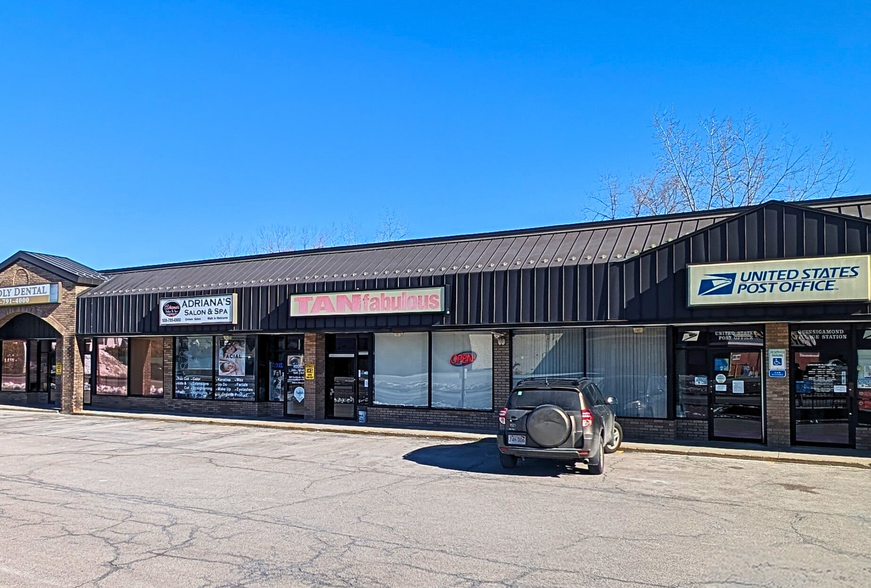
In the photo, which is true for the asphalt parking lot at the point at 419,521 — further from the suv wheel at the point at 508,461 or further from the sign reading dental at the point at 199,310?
the sign reading dental at the point at 199,310

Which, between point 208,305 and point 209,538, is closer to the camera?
point 209,538

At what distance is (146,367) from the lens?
25094mm

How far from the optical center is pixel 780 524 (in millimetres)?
8602

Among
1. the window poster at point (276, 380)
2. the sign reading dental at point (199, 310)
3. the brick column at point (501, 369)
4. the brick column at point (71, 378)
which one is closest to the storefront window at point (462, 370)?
the brick column at point (501, 369)

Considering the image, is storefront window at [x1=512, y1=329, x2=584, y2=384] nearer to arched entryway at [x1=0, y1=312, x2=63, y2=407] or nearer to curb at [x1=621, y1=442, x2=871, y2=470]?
curb at [x1=621, y1=442, x2=871, y2=470]

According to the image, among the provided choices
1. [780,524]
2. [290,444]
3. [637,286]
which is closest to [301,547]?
[780,524]

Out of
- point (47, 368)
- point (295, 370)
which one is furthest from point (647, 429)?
point (47, 368)

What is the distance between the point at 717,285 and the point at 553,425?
17.0 ft

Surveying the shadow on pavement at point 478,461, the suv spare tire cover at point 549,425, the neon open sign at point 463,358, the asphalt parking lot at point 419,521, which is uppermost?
the neon open sign at point 463,358

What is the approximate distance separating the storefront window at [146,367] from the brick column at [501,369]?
13.0 m

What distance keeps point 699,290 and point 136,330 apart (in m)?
17.5

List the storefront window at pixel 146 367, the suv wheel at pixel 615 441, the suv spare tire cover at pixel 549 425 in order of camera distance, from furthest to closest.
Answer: the storefront window at pixel 146 367 < the suv wheel at pixel 615 441 < the suv spare tire cover at pixel 549 425

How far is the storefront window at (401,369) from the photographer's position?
63.4 feet

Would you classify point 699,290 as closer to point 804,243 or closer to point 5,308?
point 804,243
